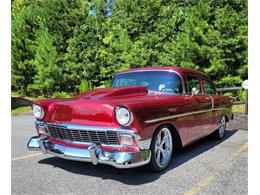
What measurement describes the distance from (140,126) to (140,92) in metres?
1.09

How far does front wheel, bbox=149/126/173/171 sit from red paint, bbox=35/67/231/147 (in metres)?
0.16

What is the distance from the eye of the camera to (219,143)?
250 inches

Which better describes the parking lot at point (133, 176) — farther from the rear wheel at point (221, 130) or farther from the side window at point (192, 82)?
the rear wheel at point (221, 130)

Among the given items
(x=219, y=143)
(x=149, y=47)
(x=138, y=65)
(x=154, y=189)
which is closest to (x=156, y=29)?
(x=149, y=47)

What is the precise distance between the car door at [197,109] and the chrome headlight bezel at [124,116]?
5.34 ft

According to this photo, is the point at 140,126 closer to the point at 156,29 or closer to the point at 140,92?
the point at 140,92

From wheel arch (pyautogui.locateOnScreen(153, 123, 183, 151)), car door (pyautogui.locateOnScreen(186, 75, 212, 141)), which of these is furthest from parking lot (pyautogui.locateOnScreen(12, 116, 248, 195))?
car door (pyautogui.locateOnScreen(186, 75, 212, 141))

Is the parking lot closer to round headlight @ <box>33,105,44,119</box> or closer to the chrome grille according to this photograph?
the chrome grille

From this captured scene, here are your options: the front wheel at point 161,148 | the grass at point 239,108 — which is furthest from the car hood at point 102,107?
the grass at point 239,108

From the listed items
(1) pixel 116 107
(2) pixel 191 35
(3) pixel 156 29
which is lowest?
(1) pixel 116 107

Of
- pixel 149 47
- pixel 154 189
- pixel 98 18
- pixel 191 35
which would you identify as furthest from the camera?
pixel 98 18

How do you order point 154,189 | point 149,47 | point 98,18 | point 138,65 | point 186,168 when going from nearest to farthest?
point 154,189, point 186,168, point 138,65, point 149,47, point 98,18

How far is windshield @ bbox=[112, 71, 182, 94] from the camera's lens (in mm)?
4816

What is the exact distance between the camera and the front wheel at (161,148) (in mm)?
3965
